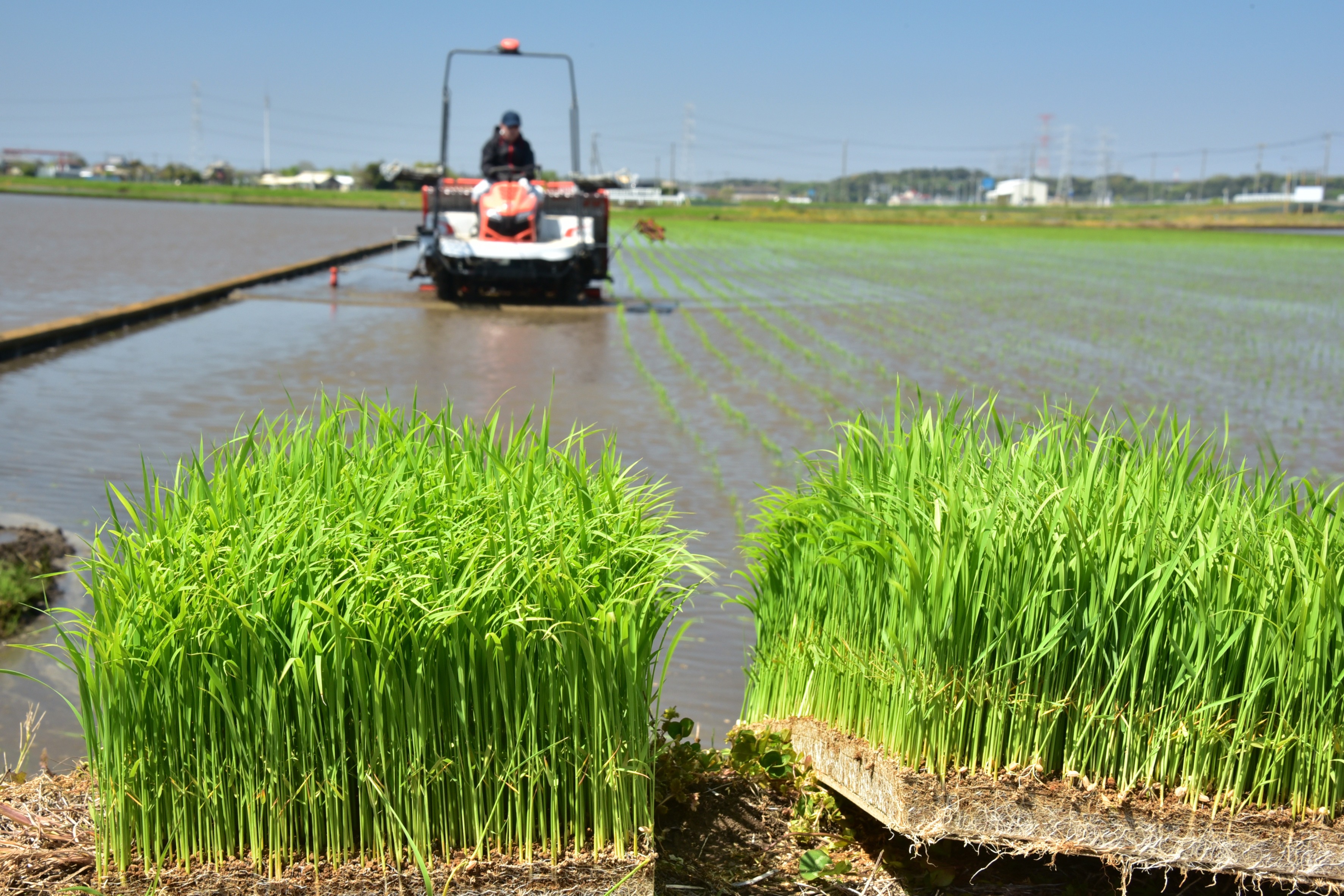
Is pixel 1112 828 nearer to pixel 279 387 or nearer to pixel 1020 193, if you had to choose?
pixel 279 387

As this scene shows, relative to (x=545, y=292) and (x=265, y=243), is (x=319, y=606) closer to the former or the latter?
(x=545, y=292)

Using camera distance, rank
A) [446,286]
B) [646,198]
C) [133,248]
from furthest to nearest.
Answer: [646,198], [133,248], [446,286]

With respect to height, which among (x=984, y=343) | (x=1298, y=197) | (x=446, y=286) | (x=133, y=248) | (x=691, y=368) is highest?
(x=1298, y=197)

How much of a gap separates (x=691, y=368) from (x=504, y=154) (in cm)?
580

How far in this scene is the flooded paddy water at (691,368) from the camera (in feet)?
24.2

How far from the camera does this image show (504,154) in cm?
1730

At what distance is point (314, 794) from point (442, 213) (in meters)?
15.6

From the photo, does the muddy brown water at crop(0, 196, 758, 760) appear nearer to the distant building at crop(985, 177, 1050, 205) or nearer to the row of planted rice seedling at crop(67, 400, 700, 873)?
the row of planted rice seedling at crop(67, 400, 700, 873)

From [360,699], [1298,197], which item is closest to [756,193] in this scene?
[1298,197]

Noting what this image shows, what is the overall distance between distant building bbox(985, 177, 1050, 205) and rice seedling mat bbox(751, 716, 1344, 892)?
17151 centimetres

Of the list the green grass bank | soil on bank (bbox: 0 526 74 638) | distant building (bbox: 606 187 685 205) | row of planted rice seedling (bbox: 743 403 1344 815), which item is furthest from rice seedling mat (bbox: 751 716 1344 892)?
distant building (bbox: 606 187 685 205)

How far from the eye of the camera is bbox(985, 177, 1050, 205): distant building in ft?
562

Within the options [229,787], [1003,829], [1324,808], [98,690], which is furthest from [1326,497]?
[98,690]

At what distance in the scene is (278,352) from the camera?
42.9 feet
